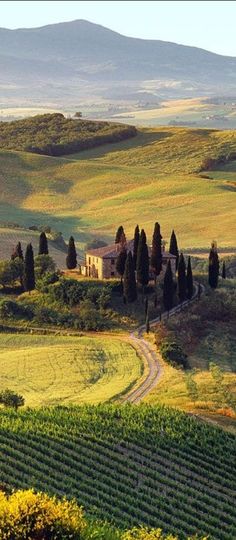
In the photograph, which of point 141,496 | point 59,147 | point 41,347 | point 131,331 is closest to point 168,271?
point 131,331

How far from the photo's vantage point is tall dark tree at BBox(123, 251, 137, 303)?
250 ft

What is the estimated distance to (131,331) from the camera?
73688 mm

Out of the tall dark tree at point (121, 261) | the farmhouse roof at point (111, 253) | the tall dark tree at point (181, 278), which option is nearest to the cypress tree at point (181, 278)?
the tall dark tree at point (181, 278)

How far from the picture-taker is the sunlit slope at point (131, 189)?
449 feet

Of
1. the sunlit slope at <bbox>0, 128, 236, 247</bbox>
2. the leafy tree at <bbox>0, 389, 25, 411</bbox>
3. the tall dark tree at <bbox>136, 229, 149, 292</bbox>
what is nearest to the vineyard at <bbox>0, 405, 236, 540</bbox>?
the leafy tree at <bbox>0, 389, 25, 411</bbox>

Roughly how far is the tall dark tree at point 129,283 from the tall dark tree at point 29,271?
8035 millimetres

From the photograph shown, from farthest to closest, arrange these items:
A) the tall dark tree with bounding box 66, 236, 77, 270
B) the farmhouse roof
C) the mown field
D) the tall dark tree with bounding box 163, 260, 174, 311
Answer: the tall dark tree with bounding box 66, 236, 77, 270
the farmhouse roof
the tall dark tree with bounding box 163, 260, 174, 311
the mown field

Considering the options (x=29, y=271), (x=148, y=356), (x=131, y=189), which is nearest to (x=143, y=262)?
(x=29, y=271)

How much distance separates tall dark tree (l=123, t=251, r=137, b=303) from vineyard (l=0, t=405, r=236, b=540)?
2492cm

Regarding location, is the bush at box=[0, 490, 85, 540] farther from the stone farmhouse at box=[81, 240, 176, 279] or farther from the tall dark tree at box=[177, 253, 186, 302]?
the stone farmhouse at box=[81, 240, 176, 279]

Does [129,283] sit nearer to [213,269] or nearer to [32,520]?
[213,269]

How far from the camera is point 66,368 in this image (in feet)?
214

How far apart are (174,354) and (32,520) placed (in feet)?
129

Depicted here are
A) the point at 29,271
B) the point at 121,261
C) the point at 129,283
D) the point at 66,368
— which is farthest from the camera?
the point at 29,271
